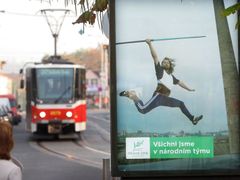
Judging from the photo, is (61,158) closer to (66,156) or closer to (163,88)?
(66,156)

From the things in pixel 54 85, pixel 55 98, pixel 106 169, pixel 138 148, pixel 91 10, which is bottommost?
pixel 106 169

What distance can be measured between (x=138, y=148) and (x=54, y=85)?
64.0 feet

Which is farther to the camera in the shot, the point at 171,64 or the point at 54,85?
the point at 54,85

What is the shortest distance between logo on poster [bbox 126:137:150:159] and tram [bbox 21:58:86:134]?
18.9m

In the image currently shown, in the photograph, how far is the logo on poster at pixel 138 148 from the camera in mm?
7105

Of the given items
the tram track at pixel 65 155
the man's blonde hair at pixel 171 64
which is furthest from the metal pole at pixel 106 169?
the tram track at pixel 65 155

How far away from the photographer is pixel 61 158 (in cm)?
1941

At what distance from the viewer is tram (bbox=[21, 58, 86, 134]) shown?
25.9 m

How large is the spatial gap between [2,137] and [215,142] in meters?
3.75

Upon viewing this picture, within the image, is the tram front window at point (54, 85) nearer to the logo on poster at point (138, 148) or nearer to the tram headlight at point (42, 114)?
the tram headlight at point (42, 114)

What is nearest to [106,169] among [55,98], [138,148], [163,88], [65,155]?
[138,148]

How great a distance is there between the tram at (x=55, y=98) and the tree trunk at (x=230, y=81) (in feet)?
62.3

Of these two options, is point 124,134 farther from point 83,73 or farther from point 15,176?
point 83,73

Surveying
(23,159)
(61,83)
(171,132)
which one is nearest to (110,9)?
(171,132)
